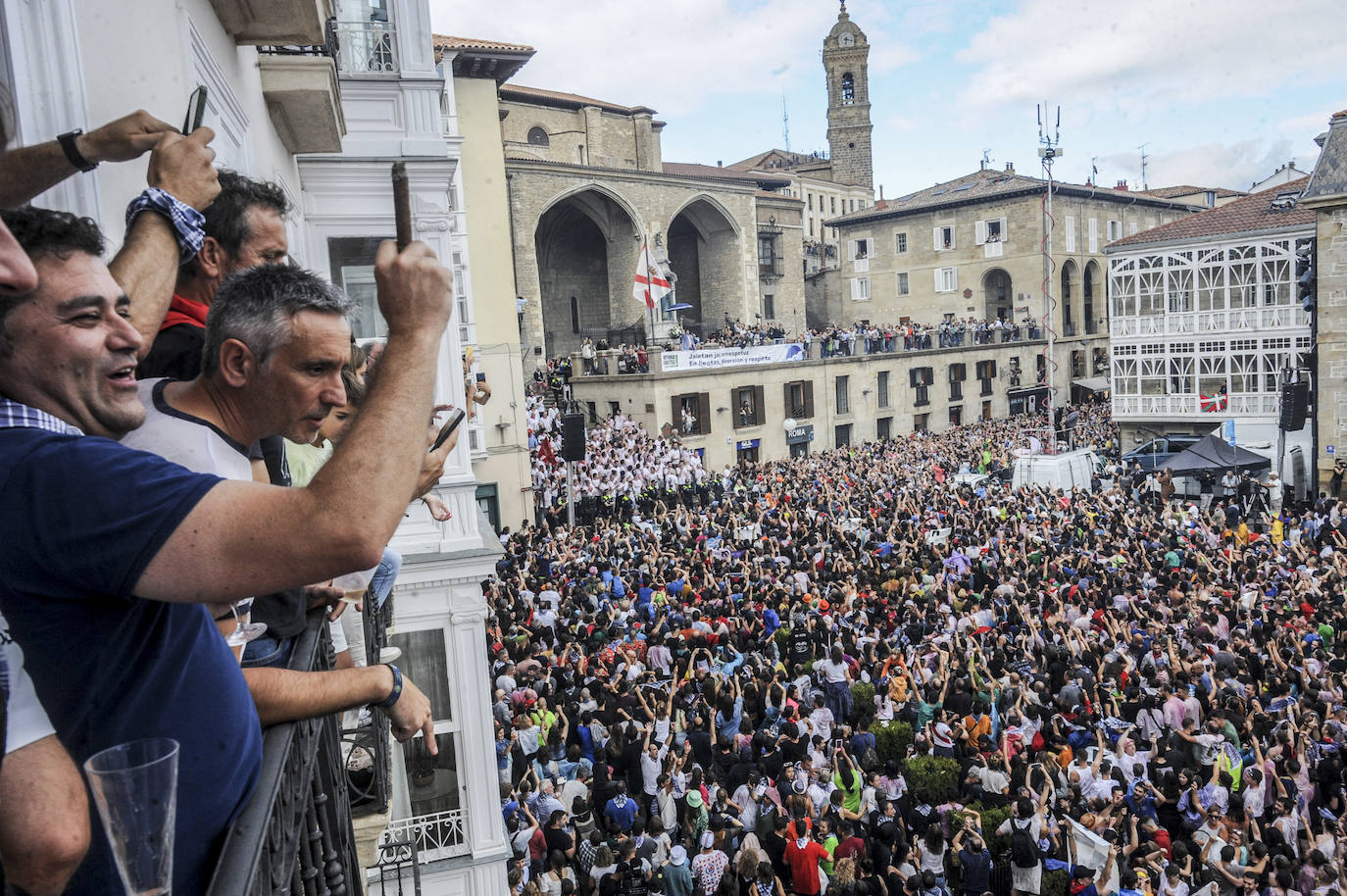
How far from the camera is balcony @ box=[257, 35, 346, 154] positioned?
22.1ft

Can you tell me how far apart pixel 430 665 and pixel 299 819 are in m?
7.63

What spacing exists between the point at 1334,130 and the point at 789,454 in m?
19.6

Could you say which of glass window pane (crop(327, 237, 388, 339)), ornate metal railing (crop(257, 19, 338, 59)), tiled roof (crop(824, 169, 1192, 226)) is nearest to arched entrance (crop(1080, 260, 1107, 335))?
tiled roof (crop(824, 169, 1192, 226))

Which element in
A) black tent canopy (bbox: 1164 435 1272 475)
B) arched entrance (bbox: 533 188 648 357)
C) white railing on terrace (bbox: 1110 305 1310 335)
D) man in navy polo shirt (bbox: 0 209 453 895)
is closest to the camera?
man in navy polo shirt (bbox: 0 209 453 895)

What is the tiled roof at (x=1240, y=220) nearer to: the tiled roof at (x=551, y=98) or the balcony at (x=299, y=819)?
the tiled roof at (x=551, y=98)

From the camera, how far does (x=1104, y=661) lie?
11250 millimetres

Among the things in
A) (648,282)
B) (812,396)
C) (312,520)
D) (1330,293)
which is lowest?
(812,396)

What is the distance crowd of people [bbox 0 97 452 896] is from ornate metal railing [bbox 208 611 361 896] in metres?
0.08

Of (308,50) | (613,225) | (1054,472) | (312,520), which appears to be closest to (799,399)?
(613,225)

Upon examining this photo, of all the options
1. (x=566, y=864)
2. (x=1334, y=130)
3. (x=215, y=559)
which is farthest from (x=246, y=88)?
(x=1334, y=130)

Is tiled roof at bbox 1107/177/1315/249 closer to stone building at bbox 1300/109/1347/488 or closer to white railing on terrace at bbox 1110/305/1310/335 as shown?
white railing on terrace at bbox 1110/305/1310/335

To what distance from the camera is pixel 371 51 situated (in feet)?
29.1

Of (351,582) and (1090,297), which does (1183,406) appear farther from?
(351,582)

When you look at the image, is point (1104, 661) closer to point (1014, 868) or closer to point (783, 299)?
point (1014, 868)
